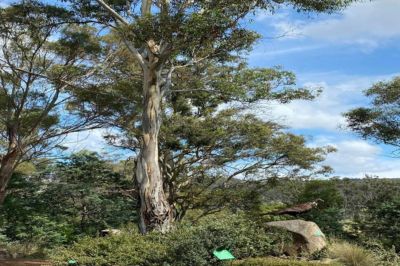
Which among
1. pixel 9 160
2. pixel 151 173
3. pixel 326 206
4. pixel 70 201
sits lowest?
pixel 326 206

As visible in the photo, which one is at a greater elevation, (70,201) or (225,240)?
(70,201)

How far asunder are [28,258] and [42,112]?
5.01 metres

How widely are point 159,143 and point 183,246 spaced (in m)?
9.76

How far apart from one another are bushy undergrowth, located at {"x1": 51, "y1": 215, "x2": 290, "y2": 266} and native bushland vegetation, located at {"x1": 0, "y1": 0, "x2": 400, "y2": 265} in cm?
3

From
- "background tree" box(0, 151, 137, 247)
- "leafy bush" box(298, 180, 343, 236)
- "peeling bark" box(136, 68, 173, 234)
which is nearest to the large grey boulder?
"peeling bark" box(136, 68, 173, 234)

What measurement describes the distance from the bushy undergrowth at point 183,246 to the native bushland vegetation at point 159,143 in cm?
3

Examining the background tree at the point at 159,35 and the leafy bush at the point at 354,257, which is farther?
the background tree at the point at 159,35

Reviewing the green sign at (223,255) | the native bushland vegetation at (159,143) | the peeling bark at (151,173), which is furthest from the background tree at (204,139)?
the green sign at (223,255)

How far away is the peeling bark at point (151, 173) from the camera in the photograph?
33.1ft

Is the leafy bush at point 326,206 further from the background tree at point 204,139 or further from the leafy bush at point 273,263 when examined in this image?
the leafy bush at point 273,263

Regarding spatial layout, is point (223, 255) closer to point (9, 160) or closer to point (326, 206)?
point (9, 160)

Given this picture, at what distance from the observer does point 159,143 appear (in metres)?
16.7

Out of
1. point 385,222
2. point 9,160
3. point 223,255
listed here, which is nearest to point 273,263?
point 223,255

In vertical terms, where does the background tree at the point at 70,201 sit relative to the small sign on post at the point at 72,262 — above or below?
above
